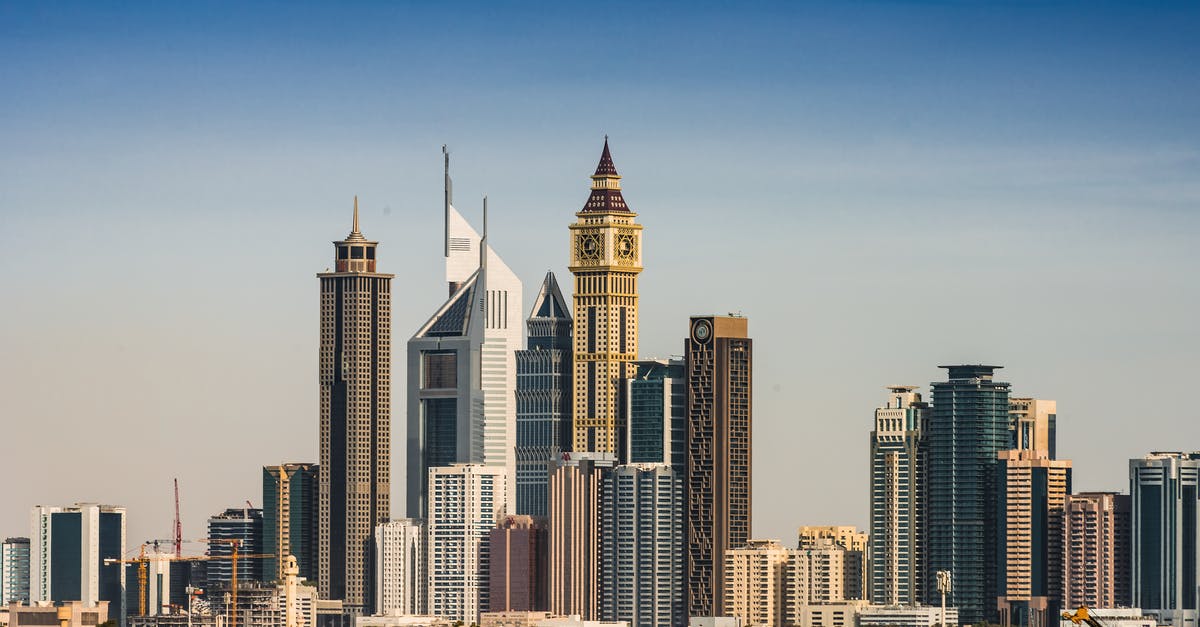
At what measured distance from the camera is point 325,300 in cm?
14700

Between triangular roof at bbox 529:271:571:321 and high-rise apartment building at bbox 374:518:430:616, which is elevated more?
triangular roof at bbox 529:271:571:321

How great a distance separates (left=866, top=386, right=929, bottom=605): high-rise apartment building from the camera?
409ft

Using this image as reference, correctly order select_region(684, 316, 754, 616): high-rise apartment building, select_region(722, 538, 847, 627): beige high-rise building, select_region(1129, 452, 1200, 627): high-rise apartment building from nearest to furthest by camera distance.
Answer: select_region(1129, 452, 1200, 627): high-rise apartment building → select_region(722, 538, 847, 627): beige high-rise building → select_region(684, 316, 754, 616): high-rise apartment building

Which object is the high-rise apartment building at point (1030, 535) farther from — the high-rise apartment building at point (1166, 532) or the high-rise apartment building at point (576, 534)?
the high-rise apartment building at point (576, 534)

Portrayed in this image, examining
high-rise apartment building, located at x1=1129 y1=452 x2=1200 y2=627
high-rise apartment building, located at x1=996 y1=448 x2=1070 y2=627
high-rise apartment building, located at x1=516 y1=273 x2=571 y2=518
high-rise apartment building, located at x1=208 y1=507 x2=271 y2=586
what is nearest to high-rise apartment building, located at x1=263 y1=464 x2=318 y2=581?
high-rise apartment building, located at x1=208 y1=507 x2=271 y2=586

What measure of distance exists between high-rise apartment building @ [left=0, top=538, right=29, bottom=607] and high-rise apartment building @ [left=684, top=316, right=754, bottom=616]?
3555 cm

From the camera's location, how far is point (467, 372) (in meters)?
143

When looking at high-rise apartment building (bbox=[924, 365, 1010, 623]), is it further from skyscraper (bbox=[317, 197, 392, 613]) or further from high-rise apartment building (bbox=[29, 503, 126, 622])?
high-rise apartment building (bbox=[29, 503, 126, 622])

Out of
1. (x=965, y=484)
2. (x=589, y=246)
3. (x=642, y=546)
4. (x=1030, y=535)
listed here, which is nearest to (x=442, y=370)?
(x=589, y=246)

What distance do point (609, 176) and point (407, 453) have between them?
16712mm

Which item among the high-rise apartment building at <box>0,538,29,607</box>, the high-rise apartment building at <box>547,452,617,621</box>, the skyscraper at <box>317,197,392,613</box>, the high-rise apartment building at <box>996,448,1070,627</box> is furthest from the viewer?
the high-rise apartment building at <box>0,538,29,607</box>

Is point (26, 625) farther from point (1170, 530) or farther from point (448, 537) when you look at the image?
point (1170, 530)

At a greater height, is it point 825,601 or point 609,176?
point 609,176

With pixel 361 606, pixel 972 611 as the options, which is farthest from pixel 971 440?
pixel 361 606
